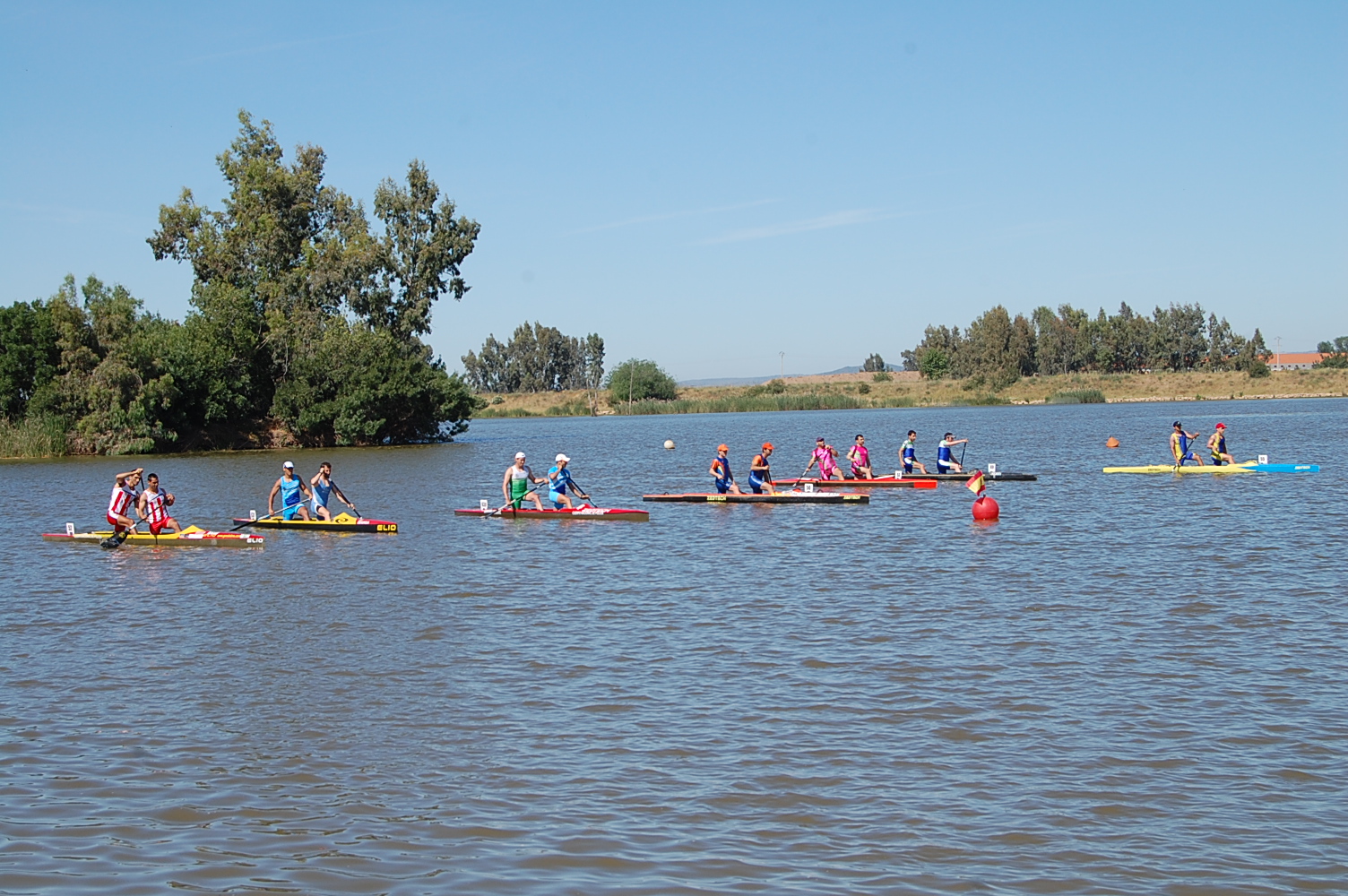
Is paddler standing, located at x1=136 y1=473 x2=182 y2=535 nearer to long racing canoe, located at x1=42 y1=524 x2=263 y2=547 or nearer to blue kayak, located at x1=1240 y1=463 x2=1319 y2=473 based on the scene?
long racing canoe, located at x1=42 y1=524 x2=263 y2=547

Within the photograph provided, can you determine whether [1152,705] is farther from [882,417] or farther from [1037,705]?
[882,417]

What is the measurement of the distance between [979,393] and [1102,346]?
25.0 m

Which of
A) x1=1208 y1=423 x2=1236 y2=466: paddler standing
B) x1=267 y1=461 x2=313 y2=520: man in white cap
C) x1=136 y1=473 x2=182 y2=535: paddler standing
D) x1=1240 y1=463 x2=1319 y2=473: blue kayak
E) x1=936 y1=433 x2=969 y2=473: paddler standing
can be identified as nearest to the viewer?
x1=136 y1=473 x2=182 y2=535: paddler standing

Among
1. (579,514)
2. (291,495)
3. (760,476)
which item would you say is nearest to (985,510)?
(760,476)

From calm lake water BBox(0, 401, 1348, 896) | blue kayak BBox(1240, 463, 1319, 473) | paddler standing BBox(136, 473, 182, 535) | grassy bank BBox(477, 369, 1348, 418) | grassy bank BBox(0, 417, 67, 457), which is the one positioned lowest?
calm lake water BBox(0, 401, 1348, 896)

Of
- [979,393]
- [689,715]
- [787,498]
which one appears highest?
[979,393]

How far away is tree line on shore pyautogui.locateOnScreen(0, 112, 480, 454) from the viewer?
55.2m

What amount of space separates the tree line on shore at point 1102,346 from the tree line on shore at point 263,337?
78.4 meters

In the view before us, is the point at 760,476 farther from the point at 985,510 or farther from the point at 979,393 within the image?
the point at 979,393

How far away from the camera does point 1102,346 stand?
140750 millimetres

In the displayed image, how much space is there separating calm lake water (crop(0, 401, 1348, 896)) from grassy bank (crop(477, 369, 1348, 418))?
98853mm

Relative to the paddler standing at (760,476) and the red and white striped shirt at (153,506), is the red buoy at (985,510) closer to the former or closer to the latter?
the paddler standing at (760,476)

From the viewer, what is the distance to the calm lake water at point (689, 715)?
7.67 m

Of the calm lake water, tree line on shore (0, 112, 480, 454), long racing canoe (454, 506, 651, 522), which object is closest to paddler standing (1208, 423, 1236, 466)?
the calm lake water
